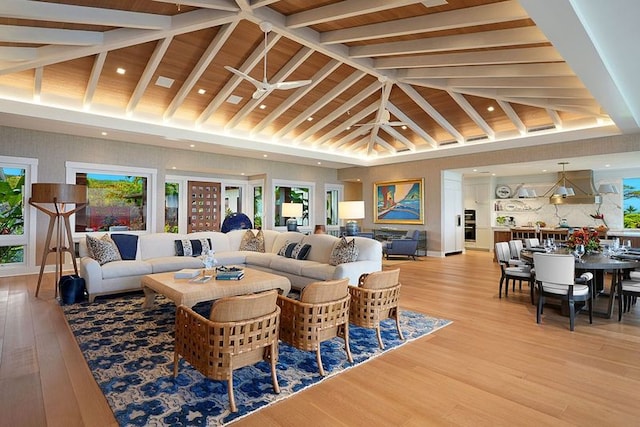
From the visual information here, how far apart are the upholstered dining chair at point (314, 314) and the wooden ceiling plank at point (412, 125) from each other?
21.6ft

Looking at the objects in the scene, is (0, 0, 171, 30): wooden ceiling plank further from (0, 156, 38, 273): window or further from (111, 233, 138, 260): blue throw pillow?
(0, 156, 38, 273): window

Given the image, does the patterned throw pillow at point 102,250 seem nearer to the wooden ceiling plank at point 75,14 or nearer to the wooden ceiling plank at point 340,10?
the wooden ceiling plank at point 75,14

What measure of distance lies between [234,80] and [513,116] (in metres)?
6.11

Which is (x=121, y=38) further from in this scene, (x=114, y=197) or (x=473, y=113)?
(x=473, y=113)

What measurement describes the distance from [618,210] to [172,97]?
11.8 m

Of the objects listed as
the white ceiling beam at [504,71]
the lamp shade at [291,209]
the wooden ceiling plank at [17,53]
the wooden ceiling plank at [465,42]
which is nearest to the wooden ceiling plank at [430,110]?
the white ceiling beam at [504,71]

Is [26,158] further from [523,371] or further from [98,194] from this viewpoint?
[523,371]

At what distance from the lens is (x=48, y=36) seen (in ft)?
14.4

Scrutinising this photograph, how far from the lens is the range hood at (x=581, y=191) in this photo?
31.9 feet

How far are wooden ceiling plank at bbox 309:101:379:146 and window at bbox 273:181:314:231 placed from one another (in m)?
1.88

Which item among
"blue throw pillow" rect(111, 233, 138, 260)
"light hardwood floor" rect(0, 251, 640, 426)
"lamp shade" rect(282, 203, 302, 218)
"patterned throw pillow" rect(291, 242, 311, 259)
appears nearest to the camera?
"light hardwood floor" rect(0, 251, 640, 426)

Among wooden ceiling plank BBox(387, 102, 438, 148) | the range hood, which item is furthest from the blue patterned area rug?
the range hood

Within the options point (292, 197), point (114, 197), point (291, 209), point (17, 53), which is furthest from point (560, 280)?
point (114, 197)

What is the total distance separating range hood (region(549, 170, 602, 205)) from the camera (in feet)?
31.9
